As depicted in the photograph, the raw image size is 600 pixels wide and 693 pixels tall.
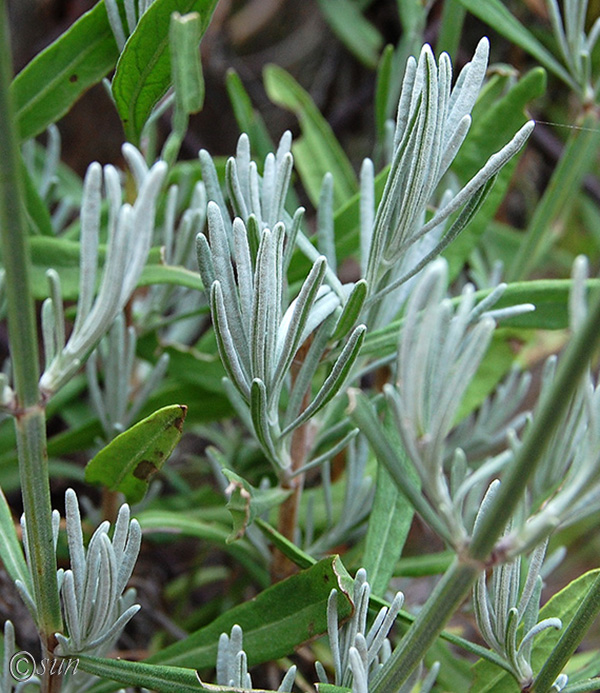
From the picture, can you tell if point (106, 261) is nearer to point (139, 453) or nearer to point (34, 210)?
point (139, 453)

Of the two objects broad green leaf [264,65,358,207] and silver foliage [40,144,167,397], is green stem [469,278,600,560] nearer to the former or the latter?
silver foliage [40,144,167,397]

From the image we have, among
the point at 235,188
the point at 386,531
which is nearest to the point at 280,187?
the point at 235,188

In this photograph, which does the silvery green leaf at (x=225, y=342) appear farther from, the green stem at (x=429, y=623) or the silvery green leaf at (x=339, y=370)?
the green stem at (x=429, y=623)

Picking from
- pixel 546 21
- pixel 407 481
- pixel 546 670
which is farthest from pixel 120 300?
pixel 546 21

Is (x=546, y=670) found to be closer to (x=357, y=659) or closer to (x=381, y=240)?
(x=357, y=659)

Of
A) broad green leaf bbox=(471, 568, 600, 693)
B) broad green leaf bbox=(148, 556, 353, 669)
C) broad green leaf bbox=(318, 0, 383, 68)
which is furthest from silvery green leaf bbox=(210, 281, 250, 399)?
broad green leaf bbox=(318, 0, 383, 68)

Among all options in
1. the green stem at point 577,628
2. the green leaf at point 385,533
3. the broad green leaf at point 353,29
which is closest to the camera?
the green stem at point 577,628

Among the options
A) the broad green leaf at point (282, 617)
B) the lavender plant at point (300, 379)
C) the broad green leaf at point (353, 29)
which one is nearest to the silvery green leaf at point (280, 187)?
the lavender plant at point (300, 379)
